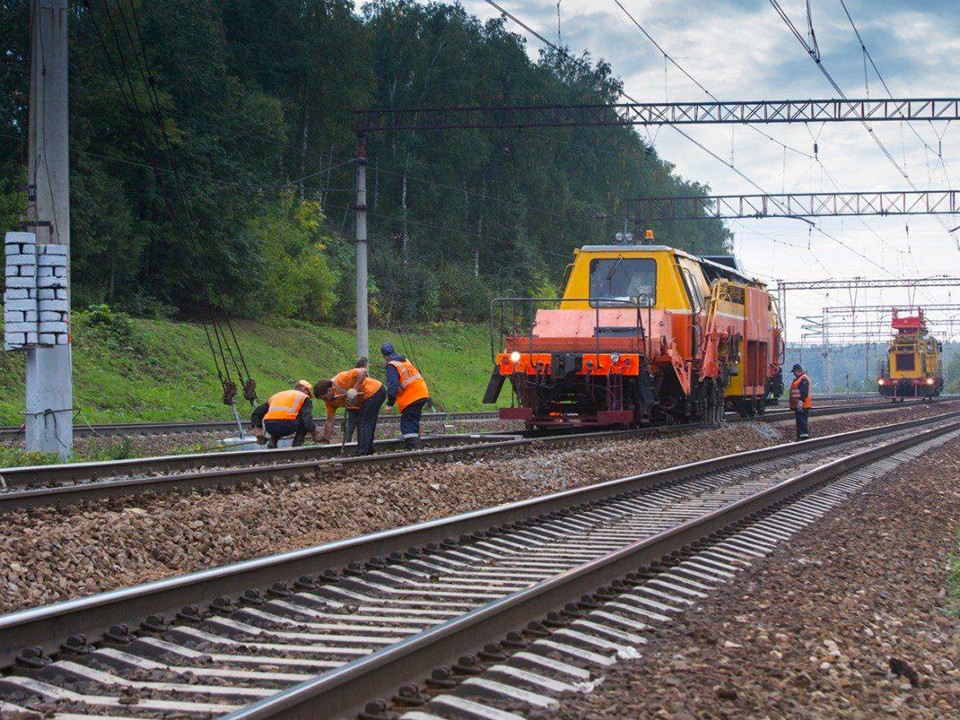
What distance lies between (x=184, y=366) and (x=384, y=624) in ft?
84.3

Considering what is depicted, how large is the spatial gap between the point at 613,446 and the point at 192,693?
492 inches

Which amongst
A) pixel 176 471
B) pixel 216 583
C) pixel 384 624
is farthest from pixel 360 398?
pixel 384 624

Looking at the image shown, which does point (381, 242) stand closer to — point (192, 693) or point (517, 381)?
point (517, 381)

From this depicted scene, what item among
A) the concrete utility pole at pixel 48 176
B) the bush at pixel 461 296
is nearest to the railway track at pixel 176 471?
the concrete utility pole at pixel 48 176

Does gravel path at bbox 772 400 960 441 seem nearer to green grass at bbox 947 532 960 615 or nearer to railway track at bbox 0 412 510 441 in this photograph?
railway track at bbox 0 412 510 441

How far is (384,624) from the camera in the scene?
5938 millimetres

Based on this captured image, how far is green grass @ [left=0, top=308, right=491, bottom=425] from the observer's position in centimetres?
2484

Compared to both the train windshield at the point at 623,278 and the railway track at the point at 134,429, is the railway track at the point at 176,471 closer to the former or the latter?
the train windshield at the point at 623,278

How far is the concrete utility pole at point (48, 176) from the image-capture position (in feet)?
47.3

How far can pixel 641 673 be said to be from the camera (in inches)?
205

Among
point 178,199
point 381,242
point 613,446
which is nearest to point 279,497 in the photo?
point 613,446

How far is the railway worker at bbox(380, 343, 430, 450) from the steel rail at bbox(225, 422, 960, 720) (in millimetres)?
6497

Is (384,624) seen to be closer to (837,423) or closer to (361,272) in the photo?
(361,272)

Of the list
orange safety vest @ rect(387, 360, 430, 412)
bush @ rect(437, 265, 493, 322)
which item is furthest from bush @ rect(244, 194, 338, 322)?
orange safety vest @ rect(387, 360, 430, 412)
